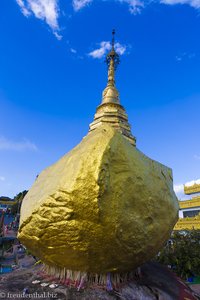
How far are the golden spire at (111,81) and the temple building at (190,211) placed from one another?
46.5ft

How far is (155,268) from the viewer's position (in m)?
6.98

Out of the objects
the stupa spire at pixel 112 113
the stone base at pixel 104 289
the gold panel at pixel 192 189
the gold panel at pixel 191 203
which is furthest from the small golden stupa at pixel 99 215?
the gold panel at pixel 192 189

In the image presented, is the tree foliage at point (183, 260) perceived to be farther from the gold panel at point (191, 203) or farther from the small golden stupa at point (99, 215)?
the gold panel at point (191, 203)

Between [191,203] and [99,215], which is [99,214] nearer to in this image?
[99,215]

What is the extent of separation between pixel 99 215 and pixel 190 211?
23007mm

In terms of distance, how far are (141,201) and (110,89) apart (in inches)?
394

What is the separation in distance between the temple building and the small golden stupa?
→ 728 inches

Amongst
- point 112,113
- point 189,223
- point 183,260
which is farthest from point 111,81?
point 189,223

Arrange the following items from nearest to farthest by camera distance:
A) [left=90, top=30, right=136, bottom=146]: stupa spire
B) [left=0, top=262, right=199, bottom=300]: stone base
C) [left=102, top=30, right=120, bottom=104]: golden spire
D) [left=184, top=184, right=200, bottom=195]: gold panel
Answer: [left=0, top=262, right=199, bottom=300]: stone base → [left=90, top=30, right=136, bottom=146]: stupa spire → [left=102, top=30, right=120, bottom=104]: golden spire → [left=184, top=184, right=200, bottom=195]: gold panel

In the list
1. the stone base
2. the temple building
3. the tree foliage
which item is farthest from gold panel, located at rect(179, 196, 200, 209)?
the stone base

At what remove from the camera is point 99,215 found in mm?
4363

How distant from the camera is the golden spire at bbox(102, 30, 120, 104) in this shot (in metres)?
13.1

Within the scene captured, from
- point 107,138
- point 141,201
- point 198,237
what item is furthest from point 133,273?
point 198,237

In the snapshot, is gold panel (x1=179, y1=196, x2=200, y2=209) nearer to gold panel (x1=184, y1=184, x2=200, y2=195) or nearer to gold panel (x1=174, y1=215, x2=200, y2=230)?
gold panel (x1=184, y1=184, x2=200, y2=195)
